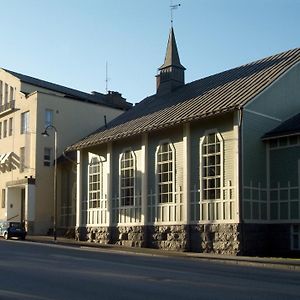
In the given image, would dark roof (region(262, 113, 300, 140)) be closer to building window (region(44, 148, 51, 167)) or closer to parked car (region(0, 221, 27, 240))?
parked car (region(0, 221, 27, 240))

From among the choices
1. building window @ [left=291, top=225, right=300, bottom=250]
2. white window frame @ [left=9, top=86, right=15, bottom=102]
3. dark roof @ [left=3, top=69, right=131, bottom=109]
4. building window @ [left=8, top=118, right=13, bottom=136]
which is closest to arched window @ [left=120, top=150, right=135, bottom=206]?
building window @ [left=291, top=225, right=300, bottom=250]

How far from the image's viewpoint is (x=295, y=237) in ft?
87.8

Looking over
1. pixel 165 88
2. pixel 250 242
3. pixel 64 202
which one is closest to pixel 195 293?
pixel 250 242

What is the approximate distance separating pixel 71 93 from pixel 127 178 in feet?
67.5

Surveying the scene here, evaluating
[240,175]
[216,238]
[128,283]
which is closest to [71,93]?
[216,238]

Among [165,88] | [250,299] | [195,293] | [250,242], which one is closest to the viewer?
[250,299]

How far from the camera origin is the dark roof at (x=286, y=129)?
26.8m

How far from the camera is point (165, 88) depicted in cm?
3956

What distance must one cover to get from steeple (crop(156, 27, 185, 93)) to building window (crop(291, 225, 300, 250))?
51.5ft

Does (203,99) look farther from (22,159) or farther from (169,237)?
(22,159)

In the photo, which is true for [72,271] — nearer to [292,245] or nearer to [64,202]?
[292,245]

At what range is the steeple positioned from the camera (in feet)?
129

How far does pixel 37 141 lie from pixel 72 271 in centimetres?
3061

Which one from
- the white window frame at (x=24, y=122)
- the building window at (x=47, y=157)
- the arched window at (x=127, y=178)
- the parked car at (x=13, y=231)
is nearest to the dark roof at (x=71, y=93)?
the white window frame at (x=24, y=122)
